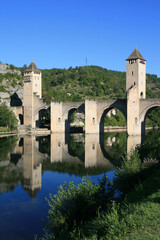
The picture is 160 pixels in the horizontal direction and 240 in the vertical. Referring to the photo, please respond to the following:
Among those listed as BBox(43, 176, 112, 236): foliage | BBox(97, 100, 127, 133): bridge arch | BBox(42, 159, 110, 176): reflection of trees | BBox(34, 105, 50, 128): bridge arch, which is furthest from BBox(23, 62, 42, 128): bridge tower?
BBox(43, 176, 112, 236): foliage

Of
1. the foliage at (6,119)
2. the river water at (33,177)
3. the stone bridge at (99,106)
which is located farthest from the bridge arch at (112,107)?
the river water at (33,177)

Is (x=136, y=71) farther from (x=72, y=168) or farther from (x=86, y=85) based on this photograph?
(x=86, y=85)

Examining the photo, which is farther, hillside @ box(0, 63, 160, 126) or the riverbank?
hillside @ box(0, 63, 160, 126)

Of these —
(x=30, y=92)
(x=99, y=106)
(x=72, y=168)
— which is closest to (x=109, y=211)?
(x=72, y=168)

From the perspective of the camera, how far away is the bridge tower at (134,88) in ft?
113

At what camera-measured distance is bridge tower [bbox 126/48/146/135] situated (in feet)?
113

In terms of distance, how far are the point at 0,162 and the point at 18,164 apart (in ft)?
4.20

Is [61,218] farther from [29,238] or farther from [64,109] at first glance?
[64,109]

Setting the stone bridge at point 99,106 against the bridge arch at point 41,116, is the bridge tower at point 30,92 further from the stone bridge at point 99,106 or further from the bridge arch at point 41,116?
the bridge arch at point 41,116

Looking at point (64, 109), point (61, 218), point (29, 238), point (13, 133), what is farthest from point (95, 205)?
point (64, 109)

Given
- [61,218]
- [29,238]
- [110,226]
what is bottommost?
[29,238]

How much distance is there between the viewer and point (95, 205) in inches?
290

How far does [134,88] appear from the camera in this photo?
34594 millimetres

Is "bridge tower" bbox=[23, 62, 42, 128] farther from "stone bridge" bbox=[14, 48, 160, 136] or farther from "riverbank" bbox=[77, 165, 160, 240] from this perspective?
"riverbank" bbox=[77, 165, 160, 240]
